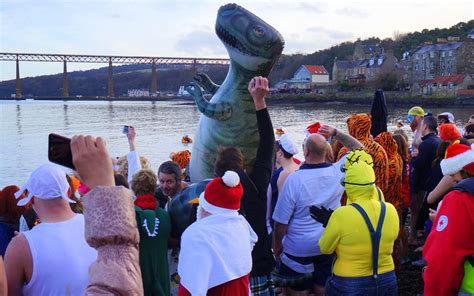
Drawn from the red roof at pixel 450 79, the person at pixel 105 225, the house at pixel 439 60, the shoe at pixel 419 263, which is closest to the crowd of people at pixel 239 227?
the person at pixel 105 225

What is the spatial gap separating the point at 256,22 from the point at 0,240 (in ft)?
10.6

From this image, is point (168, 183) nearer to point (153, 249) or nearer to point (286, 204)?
point (153, 249)

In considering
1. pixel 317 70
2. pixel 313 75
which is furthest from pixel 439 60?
pixel 317 70

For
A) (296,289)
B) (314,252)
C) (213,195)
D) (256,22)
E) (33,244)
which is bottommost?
(296,289)

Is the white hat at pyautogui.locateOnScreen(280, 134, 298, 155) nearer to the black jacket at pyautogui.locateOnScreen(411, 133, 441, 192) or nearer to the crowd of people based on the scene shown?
the crowd of people

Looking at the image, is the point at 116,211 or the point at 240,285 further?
the point at 240,285

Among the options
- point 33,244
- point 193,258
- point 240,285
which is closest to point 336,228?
point 240,285

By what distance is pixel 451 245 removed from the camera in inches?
134

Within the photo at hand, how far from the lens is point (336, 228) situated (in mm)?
3629

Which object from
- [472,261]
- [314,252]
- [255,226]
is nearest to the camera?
[472,261]

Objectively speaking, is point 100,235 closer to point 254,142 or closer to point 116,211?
point 116,211

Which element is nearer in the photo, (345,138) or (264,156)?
(264,156)

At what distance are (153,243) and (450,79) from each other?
279ft

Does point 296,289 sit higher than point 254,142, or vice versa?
point 254,142
